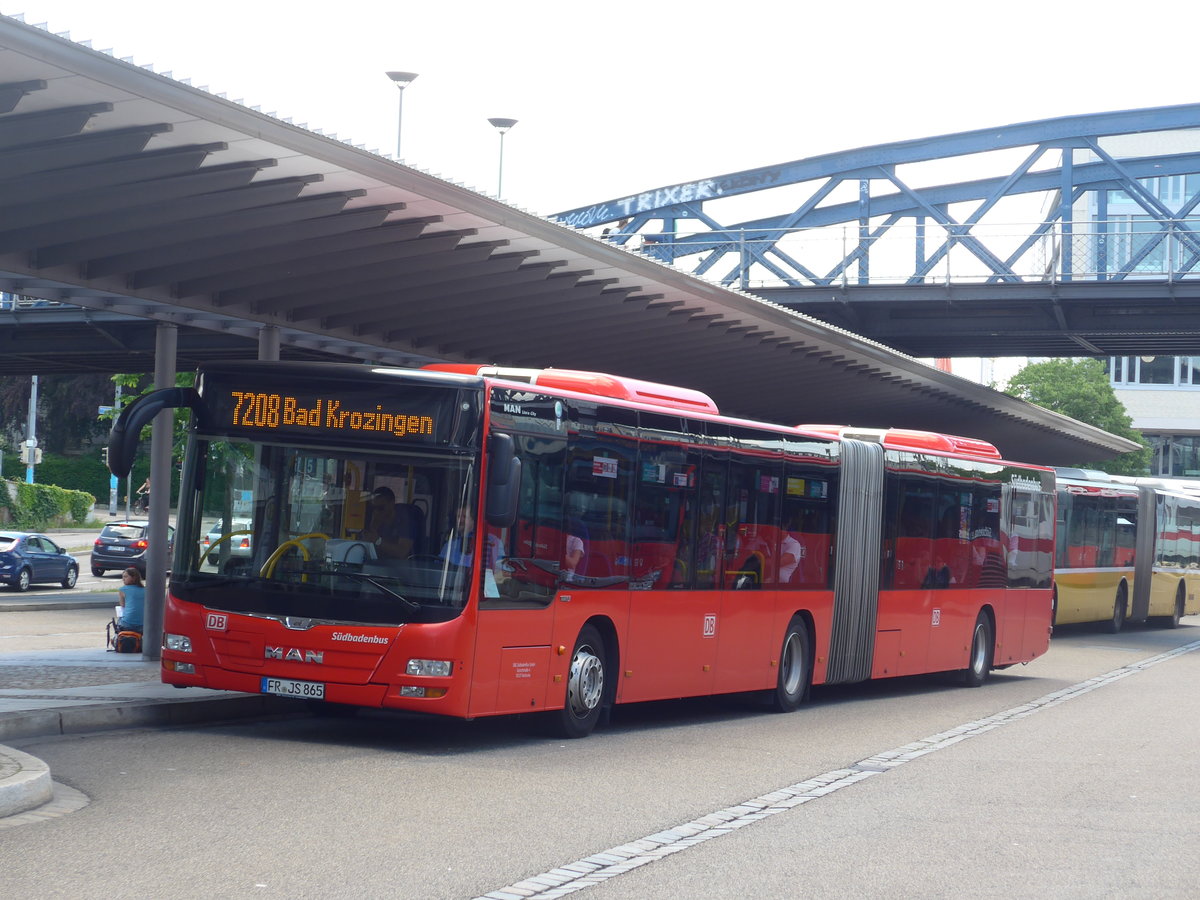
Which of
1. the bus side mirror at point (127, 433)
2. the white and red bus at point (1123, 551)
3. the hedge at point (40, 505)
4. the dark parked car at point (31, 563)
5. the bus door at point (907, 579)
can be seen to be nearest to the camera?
the bus side mirror at point (127, 433)

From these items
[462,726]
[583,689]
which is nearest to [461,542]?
[583,689]

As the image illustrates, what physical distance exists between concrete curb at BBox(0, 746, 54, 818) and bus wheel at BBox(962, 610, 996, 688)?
1418cm

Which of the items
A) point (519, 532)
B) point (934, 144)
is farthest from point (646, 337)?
point (934, 144)

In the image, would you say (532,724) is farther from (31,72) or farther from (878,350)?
(878,350)

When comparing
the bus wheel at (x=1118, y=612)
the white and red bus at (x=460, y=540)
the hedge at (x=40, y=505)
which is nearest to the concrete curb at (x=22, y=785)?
the white and red bus at (x=460, y=540)

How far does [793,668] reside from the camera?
16203 millimetres

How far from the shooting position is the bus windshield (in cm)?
1112

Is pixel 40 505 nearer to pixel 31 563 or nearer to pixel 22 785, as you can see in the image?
pixel 31 563

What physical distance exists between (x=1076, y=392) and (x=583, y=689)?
6903 cm

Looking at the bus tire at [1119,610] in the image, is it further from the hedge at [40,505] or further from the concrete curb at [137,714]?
the hedge at [40,505]

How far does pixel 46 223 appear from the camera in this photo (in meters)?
13.2

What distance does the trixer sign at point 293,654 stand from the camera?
36.6 feet

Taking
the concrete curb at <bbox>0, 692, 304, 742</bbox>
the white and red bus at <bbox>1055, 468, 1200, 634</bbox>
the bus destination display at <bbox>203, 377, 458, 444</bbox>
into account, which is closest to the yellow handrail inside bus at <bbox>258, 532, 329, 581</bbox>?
the bus destination display at <bbox>203, 377, 458, 444</bbox>

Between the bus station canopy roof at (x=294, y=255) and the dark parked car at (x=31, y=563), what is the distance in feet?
32.7
